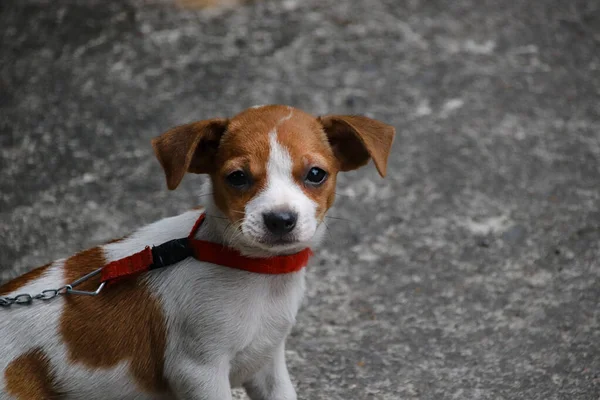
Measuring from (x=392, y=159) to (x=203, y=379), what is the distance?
2939 mm

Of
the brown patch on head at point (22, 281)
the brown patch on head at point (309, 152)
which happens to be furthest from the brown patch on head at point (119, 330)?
the brown patch on head at point (309, 152)

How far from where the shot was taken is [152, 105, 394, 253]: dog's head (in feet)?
10.2

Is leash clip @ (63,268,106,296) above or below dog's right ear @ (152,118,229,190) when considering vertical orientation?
below

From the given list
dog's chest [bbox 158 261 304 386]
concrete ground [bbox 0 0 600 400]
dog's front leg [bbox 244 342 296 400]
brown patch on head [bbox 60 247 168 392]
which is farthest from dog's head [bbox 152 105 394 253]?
concrete ground [bbox 0 0 600 400]

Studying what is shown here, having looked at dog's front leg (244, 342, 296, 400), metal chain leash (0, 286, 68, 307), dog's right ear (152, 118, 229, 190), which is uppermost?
dog's right ear (152, 118, 229, 190)

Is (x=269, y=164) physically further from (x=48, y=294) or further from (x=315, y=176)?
(x=48, y=294)

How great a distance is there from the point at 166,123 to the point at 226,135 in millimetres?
2839

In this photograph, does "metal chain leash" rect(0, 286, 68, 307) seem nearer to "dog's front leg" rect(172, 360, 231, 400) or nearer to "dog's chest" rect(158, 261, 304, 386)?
"dog's chest" rect(158, 261, 304, 386)

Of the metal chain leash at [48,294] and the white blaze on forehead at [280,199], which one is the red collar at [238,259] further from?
the metal chain leash at [48,294]

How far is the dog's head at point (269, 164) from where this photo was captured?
10.2ft

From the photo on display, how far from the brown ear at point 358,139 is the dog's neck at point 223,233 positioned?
326mm

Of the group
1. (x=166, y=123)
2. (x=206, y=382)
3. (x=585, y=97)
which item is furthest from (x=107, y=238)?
(x=585, y=97)

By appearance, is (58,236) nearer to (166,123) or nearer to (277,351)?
(166,123)

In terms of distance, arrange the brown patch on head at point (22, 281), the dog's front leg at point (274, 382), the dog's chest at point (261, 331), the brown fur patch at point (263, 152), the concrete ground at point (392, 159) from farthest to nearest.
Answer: the concrete ground at point (392, 159)
the dog's front leg at point (274, 382)
the brown patch on head at point (22, 281)
the dog's chest at point (261, 331)
the brown fur patch at point (263, 152)
